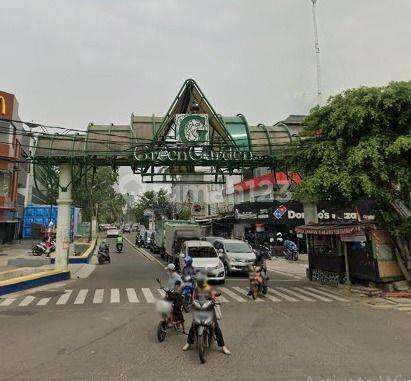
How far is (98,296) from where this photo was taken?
15180mm

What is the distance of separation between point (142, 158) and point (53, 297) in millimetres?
8402

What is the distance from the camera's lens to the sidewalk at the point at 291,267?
23425 millimetres

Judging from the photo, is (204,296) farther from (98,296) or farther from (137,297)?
(98,296)

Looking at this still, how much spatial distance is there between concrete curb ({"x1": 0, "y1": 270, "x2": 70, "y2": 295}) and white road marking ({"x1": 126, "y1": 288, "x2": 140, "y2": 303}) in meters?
4.35

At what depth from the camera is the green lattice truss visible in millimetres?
20531

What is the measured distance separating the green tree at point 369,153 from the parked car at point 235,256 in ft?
22.4

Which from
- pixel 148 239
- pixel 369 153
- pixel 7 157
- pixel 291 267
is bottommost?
pixel 291 267

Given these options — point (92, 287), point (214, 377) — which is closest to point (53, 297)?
point (92, 287)

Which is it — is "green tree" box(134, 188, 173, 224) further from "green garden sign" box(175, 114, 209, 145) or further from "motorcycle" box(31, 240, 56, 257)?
"green garden sign" box(175, 114, 209, 145)

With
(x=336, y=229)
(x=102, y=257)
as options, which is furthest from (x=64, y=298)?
(x=102, y=257)

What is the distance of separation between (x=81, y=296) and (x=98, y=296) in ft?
2.25

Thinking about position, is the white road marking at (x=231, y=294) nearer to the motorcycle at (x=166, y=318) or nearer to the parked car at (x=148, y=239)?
the motorcycle at (x=166, y=318)

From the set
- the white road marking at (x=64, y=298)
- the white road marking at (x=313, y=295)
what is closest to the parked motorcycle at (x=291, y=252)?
the white road marking at (x=313, y=295)

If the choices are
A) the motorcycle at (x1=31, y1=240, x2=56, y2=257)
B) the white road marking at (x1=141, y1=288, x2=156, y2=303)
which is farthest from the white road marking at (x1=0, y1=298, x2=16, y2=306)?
the motorcycle at (x1=31, y1=240, x2=56, y2=257)
